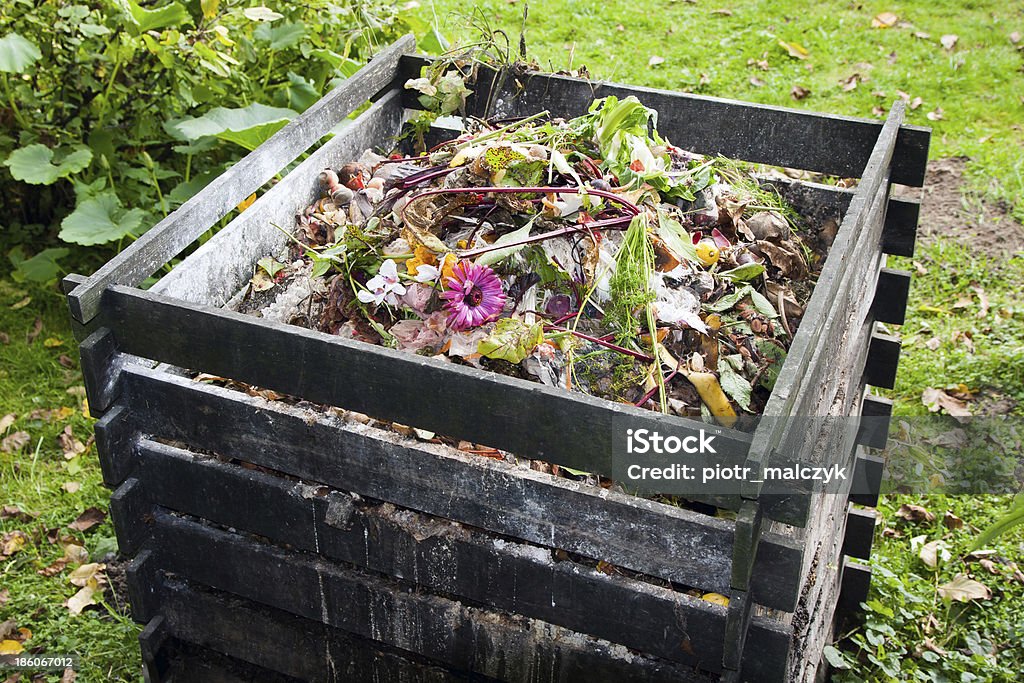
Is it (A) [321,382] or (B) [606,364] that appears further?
(B) [606,364]

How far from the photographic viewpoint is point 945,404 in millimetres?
4094

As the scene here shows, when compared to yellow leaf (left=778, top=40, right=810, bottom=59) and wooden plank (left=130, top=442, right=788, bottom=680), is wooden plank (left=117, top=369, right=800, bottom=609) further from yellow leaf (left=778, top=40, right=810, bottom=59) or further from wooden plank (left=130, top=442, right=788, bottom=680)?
yellow leaf (left=778, top=40, right=810, bottom=59)

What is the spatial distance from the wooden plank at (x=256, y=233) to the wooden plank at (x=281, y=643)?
75cm

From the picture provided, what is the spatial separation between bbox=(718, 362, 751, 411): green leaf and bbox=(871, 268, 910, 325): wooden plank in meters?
1.01

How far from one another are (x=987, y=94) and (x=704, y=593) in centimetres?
486

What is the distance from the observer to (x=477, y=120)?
328 cm

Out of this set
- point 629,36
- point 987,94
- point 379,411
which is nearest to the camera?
point 379,411

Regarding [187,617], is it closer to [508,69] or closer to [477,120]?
[477,120]

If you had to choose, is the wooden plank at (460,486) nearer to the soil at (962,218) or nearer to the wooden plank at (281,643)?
the wooden plank at (281,643)

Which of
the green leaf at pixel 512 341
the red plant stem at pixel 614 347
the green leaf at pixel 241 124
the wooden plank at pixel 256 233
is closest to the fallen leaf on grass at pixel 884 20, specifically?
the green leaf at pixel 241 124

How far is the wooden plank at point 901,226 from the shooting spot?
118 inches

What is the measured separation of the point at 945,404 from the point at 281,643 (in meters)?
2.77

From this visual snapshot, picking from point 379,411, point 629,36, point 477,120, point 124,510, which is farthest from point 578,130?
point 629,36

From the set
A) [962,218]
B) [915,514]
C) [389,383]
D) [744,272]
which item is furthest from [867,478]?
[962,218]
